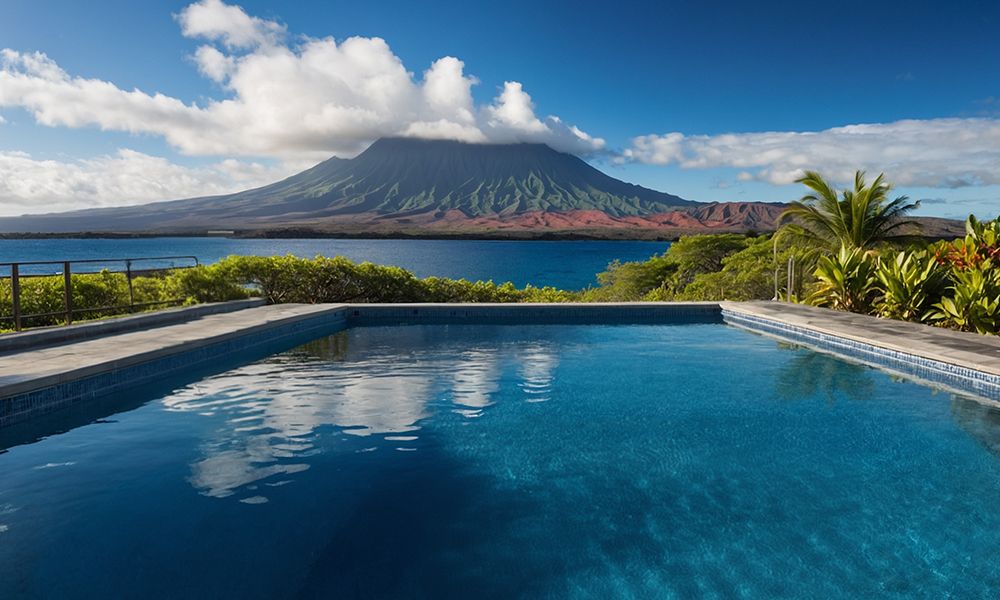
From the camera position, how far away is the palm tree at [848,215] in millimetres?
13195

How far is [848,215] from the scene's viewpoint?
44.4 feet

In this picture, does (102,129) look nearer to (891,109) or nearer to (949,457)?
(891,109)

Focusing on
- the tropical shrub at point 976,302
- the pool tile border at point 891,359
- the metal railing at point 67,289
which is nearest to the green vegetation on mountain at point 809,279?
the tropical shrub at point 976,302

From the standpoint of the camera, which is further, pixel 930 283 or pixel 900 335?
pixel 930 283

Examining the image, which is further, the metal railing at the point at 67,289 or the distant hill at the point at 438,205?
the distant hill at the point at 438,205

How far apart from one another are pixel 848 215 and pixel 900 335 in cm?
593

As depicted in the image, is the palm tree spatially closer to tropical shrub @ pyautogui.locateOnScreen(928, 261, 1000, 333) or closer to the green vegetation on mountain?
the green vegetation on mountain

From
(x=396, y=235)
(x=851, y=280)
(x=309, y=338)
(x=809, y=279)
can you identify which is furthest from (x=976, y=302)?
(x=396, y=235)

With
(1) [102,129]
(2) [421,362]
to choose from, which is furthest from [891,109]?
(1) [102,129]

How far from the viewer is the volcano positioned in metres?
116

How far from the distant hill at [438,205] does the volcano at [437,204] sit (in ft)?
0.91

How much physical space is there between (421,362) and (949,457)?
19.8 feet

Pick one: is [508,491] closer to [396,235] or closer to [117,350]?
[117,350]

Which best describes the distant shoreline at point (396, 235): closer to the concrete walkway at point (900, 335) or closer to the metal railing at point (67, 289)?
the concrete walkway at point (900, 335)
